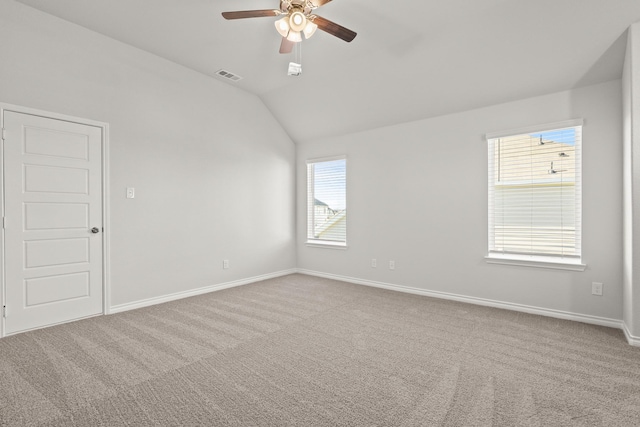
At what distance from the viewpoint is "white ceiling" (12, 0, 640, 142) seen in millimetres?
2941

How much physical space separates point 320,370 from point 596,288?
3102 mm

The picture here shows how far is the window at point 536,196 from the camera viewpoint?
3.50 meters

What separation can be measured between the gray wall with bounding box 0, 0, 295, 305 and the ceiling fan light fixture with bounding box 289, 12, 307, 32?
7.88 ft

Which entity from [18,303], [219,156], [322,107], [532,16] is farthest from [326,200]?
[18,303]

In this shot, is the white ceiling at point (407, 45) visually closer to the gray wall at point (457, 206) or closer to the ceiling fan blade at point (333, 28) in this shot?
the gray wall at point (457, 206)

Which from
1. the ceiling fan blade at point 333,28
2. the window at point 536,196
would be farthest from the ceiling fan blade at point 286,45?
the window at point 536,196

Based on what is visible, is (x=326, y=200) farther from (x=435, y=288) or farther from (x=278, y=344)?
(x=278, y=344)

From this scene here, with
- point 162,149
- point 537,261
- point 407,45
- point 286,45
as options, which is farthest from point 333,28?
point 537,261

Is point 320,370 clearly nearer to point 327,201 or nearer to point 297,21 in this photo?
point 297,21

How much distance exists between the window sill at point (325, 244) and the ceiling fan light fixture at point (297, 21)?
11.7 ft

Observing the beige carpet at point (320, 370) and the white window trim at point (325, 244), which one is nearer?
the beige carpet at point (320, 370)

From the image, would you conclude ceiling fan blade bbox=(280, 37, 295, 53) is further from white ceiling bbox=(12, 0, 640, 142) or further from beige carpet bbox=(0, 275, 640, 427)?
beige carpet bbox=(0, 275, 640, 427)

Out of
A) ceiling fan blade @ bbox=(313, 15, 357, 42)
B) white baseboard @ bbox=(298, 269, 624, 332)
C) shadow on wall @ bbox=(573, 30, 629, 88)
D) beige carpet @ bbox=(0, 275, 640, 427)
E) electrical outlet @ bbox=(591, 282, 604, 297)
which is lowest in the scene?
beige carpet @ bbox=(0, 275, 640, 427)

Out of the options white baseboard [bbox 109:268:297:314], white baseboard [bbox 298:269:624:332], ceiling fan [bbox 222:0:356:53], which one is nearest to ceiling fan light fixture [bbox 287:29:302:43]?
ceiling fan [bbox 222:0:356:53]
